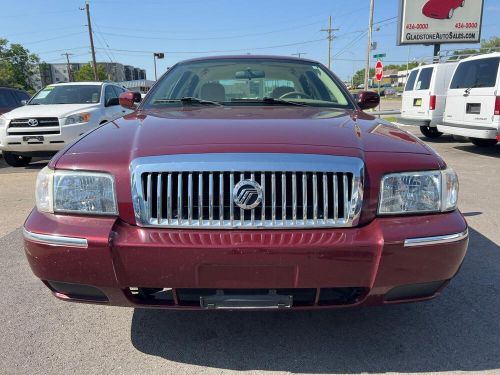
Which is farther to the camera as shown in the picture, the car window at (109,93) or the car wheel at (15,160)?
the car window at (109,93)

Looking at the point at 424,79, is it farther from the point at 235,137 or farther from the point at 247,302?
the point at 247,302

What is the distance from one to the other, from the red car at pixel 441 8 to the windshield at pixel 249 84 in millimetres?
21888

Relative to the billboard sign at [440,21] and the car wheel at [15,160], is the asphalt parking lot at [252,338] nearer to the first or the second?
the car wheel at [15,160]

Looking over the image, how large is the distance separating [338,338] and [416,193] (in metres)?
0.98

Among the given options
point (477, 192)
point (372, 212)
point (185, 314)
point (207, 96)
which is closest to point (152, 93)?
point (207, 96)

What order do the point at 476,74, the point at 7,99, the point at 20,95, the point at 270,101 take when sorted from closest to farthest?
1. the point at 270,101
2. the point at 476,74
3. the point at 7,99
4. the point at 20,95

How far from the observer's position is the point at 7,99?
1109cm

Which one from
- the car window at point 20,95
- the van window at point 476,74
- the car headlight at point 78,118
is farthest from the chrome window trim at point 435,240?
the car window at point 20,95

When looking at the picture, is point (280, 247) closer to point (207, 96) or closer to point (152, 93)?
point (207, 96)

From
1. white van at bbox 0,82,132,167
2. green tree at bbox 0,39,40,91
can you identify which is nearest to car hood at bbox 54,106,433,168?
white van at bbox 0,82,132,167

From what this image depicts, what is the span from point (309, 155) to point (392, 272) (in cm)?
65

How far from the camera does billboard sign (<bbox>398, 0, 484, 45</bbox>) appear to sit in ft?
73.5

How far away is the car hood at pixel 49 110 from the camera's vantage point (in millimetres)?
8195

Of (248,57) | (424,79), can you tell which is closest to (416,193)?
(248,57)
